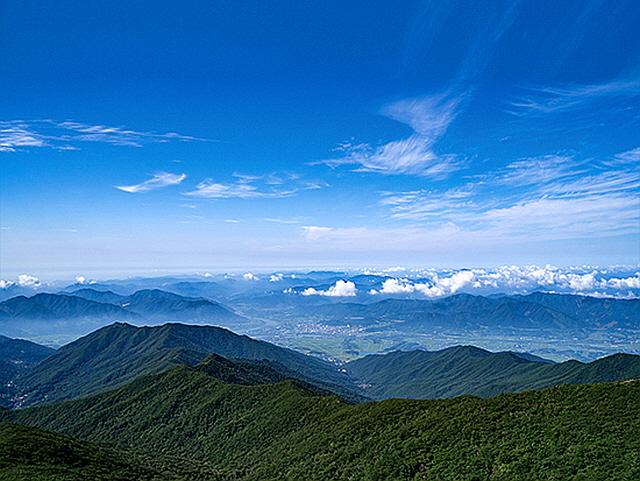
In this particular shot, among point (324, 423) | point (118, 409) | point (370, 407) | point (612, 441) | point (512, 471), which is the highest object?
point (612, 441)

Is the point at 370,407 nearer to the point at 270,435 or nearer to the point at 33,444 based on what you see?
the point at 270,435

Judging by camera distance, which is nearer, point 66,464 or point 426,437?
point 426,437

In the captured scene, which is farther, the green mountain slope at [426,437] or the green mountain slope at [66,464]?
the green mountain slope at [66,464]

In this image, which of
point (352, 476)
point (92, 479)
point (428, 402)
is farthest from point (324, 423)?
point (92, 479)

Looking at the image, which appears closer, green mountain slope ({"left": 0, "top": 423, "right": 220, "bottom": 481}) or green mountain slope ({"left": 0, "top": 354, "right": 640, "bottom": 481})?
green mountain slope ({"left": 0, "top": 354, "right": 640, "bottom": 481})
